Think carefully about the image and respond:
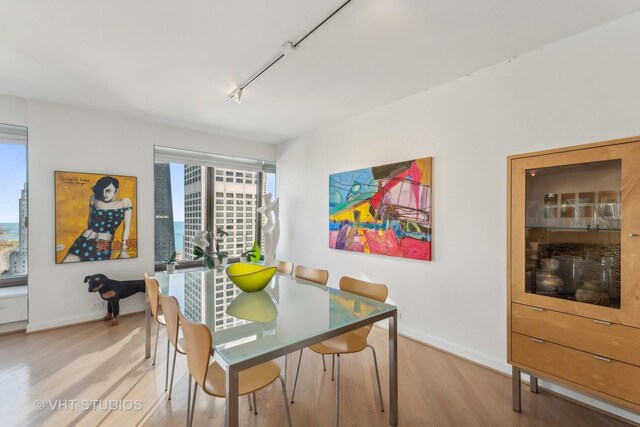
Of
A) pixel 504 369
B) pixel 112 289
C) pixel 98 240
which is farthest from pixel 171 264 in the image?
pixel 504 369

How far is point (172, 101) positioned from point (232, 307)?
2.49 metres

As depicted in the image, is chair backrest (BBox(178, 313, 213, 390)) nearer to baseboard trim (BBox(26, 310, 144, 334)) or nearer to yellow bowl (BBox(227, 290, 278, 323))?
yellow bowl (BBox(227, 290, 278, 323))

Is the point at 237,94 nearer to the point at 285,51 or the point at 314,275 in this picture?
the point at 285,51

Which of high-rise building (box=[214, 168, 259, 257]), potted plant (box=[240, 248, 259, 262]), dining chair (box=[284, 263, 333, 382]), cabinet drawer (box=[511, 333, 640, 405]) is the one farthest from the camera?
high-rise building (box=[214, 168, 259, 257])

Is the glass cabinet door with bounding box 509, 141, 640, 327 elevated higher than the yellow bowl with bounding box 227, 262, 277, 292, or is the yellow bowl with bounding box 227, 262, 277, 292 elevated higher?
the glass cabinet door with bounding box 509, 141, 640, 327

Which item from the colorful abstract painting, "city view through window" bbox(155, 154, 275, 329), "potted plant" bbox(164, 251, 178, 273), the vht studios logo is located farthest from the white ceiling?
the vht studios logo

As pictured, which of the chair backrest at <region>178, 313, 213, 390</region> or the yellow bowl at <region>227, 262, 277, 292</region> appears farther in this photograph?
the yellow bowl at <region>227, 262, 277, 292</region>

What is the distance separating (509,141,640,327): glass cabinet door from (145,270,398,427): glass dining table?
39.1 inches

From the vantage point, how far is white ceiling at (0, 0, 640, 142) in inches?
66.9

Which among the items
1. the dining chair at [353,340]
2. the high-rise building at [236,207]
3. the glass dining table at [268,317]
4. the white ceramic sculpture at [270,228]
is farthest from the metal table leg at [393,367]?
the high-rise building at [236,207]

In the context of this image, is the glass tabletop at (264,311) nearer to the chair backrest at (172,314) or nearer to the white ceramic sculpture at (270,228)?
the chair backrest at (172,314)

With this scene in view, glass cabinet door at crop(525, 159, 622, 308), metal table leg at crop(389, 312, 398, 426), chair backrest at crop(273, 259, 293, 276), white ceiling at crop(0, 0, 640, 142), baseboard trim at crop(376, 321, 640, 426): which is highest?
white ceiling at crop(0, 0, 640, 142)

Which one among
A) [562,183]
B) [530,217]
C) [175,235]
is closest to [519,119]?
[562,183]

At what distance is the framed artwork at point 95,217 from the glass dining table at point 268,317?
1692 millimetres
